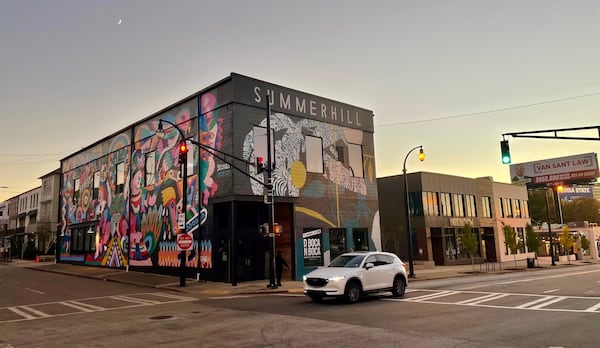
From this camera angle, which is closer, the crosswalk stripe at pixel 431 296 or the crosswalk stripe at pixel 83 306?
the crosswalk stripe at pixel 83 306

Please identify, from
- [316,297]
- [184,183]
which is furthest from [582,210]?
[316,297]

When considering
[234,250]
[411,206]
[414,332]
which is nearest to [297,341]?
[414,332]

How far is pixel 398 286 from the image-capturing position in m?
17.0

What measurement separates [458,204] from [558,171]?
47.3 meters

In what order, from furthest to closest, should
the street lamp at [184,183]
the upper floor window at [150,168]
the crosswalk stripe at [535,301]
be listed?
1. the upper floor window at [150,168]
2. the street lamp at [184,183]
3. the crosswalk stripe at [535,301]

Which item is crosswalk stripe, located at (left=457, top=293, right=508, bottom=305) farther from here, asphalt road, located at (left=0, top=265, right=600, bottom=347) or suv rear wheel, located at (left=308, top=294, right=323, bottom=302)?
suv rear wheel, located at (left=308, top=294, right=323, bottom=302)

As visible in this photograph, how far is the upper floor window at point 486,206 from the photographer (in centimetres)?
5281

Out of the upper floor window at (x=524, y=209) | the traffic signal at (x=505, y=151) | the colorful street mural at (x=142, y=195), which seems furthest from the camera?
the upper floor window at (x=524, y=209)

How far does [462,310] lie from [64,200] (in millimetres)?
45541

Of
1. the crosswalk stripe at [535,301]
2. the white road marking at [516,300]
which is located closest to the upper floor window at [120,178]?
the white road marking at [516,300]

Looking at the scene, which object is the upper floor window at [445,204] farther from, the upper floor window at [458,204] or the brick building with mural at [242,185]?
the brick building with mural at [242,185]

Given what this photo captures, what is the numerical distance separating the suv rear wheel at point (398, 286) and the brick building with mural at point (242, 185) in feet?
27.7

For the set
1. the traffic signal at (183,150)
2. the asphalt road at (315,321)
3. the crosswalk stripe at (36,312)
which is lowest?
the asphalt road at (315,321)

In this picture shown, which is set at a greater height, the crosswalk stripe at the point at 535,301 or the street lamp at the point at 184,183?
the street lamp at the point at 184,183
